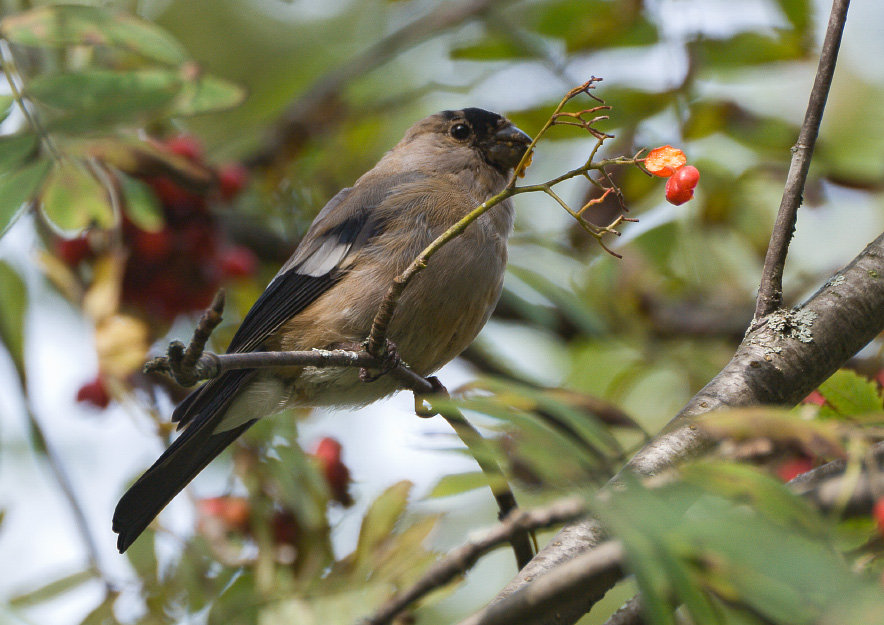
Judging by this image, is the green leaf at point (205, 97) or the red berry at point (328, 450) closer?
the green leaf at point (205, 97)

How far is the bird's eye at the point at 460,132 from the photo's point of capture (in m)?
Result: 4.38

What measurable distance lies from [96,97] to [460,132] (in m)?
1.96

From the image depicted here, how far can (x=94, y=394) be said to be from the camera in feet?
14.1

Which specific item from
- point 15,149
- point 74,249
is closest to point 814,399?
point 15,149

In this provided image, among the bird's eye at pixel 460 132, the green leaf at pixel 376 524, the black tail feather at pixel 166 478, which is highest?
the bird's eye at pixel 460 132

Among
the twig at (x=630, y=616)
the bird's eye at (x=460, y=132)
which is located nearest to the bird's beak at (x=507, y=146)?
the bird's eye at (x=460, y=132)

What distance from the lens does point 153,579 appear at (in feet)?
10.8

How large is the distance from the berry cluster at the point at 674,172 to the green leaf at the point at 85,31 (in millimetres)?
1868

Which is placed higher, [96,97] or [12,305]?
[96,97]

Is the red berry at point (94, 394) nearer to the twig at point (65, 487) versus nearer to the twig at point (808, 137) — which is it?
the twig at point (65, 487)

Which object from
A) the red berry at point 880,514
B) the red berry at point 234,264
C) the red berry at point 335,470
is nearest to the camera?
the red berry at point 880,514

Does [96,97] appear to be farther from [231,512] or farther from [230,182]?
[231,512]

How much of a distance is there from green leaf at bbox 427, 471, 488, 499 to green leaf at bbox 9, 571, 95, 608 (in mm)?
1898

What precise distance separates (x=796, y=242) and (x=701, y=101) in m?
3.01
